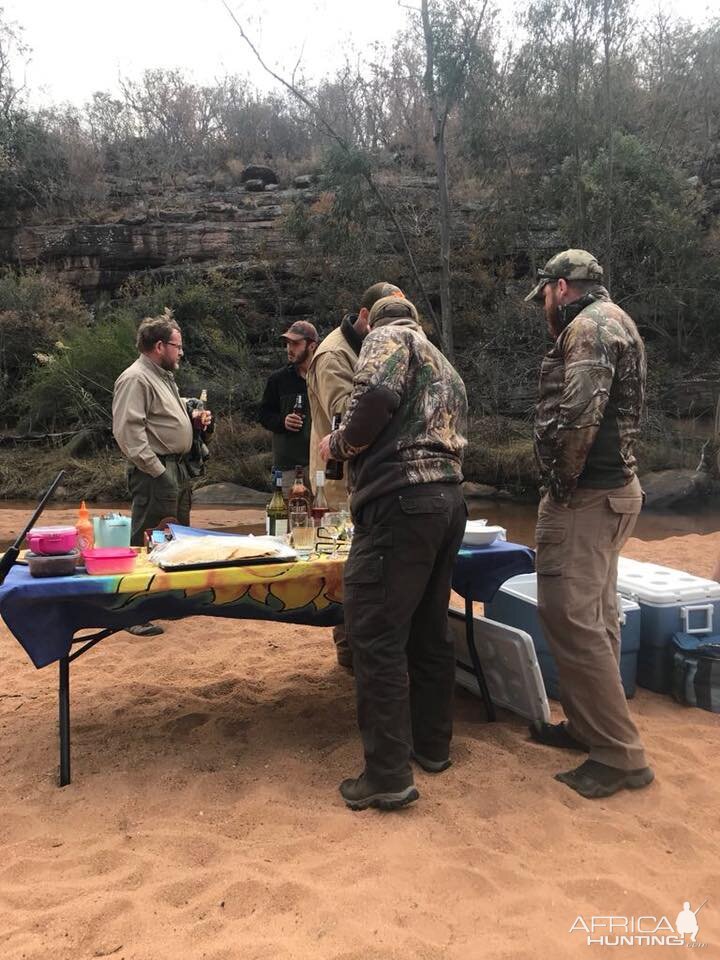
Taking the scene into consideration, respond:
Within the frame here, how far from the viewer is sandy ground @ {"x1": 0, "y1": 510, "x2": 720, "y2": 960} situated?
82.9 inches

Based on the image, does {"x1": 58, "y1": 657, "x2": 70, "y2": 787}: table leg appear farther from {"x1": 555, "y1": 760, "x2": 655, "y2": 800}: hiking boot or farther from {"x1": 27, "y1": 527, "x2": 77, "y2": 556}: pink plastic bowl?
{"x1": 555, "y1": 760, "x2": 655, "y2": 800}: hiking boot

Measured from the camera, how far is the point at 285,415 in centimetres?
530

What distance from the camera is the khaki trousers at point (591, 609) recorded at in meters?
2.90

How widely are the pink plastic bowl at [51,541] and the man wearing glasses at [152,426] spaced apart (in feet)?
6.26

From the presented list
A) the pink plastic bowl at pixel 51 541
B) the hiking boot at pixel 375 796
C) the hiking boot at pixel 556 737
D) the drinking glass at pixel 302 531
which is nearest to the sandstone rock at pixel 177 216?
the drinking glass at pixel 302 531

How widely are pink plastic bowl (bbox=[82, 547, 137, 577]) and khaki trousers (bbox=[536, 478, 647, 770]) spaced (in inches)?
62.7

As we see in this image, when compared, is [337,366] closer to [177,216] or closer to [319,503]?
[319,503]

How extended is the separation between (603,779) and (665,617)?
48.7 inches

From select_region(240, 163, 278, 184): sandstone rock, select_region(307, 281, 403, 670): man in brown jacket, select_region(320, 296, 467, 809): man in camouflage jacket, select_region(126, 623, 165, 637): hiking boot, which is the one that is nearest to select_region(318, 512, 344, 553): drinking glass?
select_region(307, 281, 403, 670): man in brown jacket

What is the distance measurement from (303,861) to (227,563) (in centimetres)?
106

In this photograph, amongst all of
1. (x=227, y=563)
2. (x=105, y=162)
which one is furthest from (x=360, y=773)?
(x=105, y=162)

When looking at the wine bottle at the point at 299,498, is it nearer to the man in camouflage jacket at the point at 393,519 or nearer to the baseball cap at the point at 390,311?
the man in camouflage jacket at the point at 393,519

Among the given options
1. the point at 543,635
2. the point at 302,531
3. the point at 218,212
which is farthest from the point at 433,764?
the point at 218,212

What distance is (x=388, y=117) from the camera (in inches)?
841
